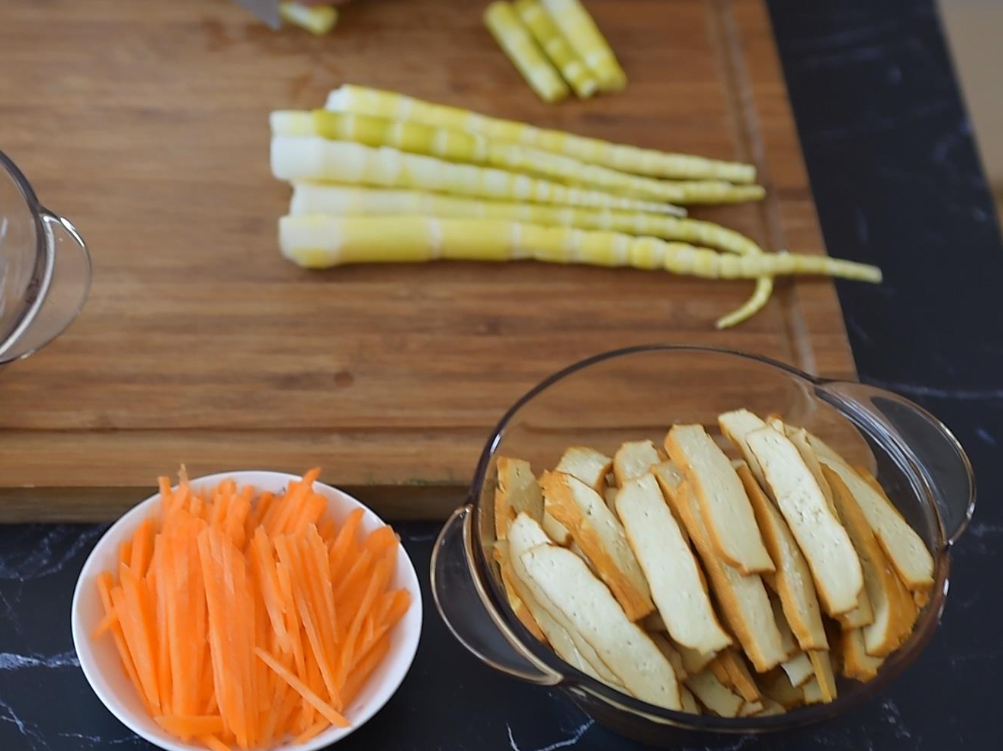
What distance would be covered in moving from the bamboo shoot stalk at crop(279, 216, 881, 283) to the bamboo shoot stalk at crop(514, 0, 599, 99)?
0.31 meters

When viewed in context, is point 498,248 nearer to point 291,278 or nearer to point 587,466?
point 291,278

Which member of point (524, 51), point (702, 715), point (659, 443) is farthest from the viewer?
point (524, 51)

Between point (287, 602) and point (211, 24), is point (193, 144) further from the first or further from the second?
point (287, 602)

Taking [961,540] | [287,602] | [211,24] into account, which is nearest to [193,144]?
[211,24]

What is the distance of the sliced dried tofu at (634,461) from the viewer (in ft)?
3.66

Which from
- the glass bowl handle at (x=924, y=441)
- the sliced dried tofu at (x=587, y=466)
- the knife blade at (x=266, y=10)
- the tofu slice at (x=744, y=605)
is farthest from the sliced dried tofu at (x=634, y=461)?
the knife blade at (x=266, y=10)

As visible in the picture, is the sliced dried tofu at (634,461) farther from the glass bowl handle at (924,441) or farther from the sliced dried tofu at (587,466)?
the glass bowl handle at (924,441)

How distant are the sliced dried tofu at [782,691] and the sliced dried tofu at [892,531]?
0.50 feet

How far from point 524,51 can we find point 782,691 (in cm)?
108

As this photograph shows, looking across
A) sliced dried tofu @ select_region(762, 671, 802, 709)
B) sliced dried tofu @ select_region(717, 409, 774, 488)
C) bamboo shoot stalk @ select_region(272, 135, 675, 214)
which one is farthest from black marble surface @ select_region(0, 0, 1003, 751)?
bamboo shoot stalk @ select_region(272, 135, 675, 214)

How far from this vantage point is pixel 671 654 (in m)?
0.99

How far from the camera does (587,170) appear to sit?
5.01 ft

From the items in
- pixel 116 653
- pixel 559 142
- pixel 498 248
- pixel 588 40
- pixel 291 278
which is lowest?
pixel 116 653

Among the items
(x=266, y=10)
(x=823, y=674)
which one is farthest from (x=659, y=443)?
(x=266, y=10)
